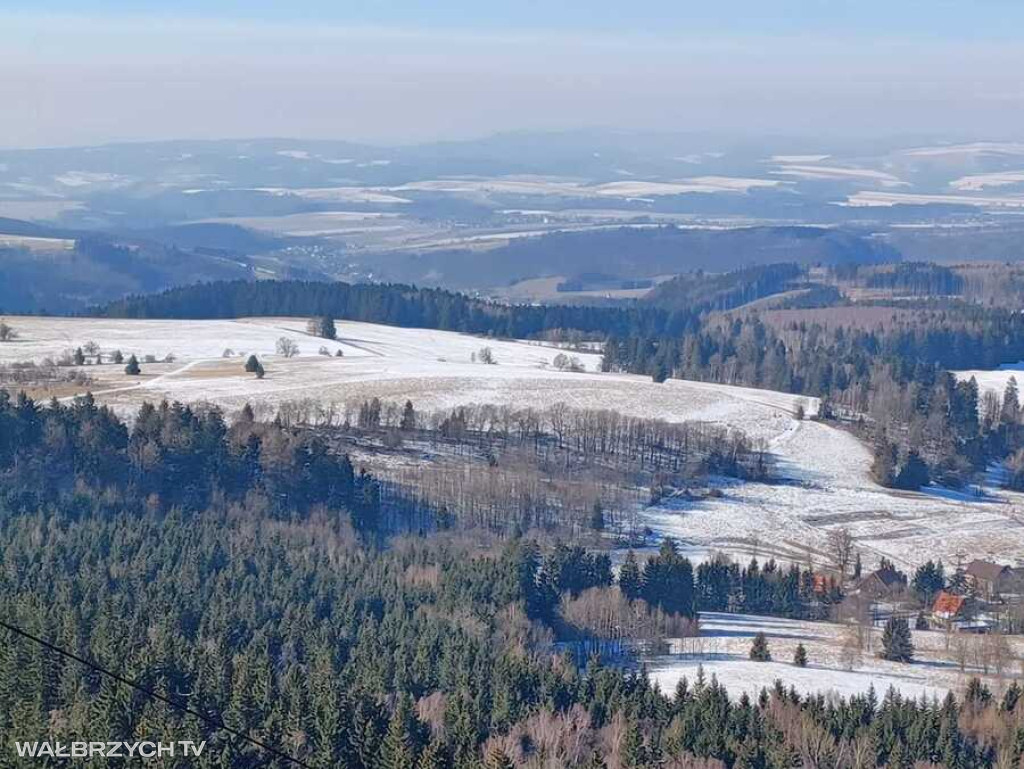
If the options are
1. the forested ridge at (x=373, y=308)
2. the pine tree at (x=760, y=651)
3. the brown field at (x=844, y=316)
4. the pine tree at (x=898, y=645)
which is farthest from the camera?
the brown field at (x=844, y=316)

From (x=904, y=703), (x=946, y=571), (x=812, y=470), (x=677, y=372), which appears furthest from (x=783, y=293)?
(x=904, y=703)

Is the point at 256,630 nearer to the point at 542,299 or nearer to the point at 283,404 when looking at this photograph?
the point at 283,404

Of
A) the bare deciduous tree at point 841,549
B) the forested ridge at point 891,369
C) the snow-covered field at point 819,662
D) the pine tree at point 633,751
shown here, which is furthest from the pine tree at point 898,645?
the forested ridge at point 891,369

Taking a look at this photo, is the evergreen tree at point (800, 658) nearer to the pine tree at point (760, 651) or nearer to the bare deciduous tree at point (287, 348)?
the pine tree at point (760, 651)

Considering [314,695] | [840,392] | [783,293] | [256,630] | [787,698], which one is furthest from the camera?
[783,293]

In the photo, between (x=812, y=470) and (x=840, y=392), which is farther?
(x=840, y=392)

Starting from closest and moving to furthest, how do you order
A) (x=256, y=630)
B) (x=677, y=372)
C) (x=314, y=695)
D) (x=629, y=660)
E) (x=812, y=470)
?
(x=314, y=695), (x=256, y=630), (x=629, y=660), (x=812, y=470), (x=677, y=372)
